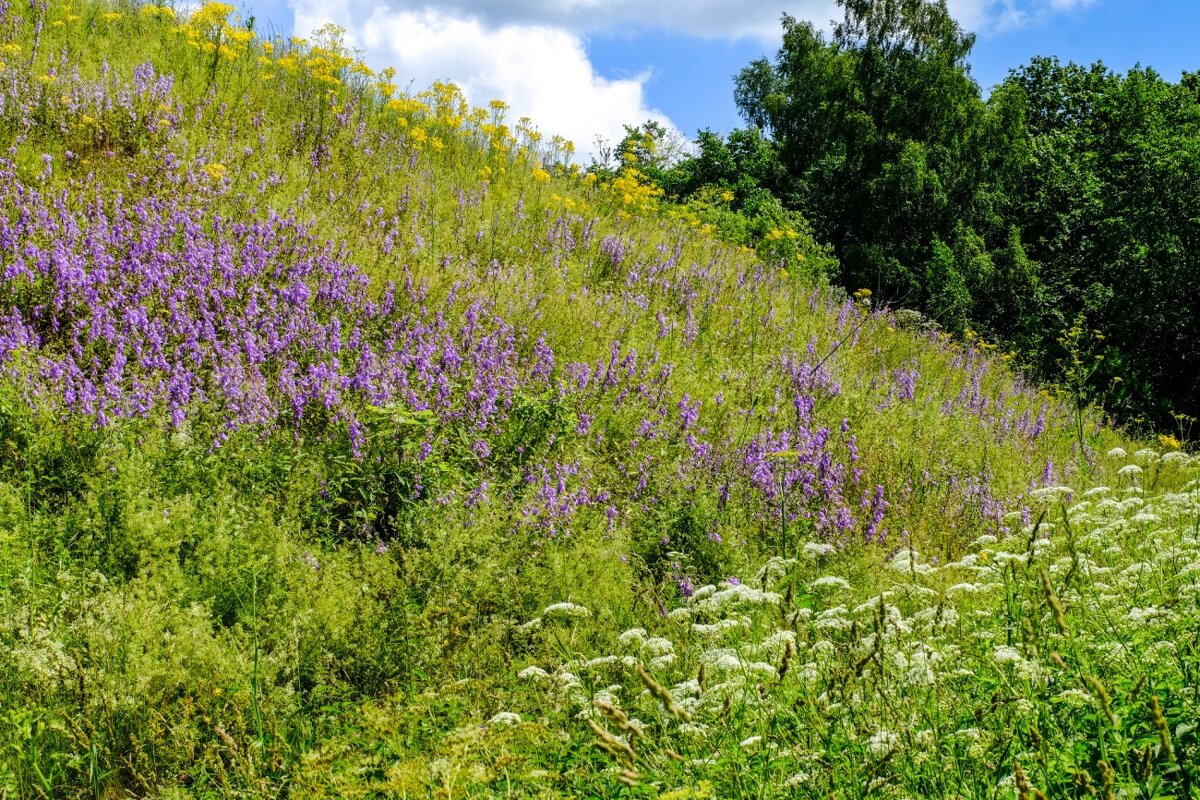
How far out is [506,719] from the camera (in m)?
2.63

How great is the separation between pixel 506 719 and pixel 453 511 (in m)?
1.91

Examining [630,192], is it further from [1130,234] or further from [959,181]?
[959,181]

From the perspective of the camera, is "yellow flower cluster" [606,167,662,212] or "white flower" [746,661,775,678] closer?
"white flower" [746,661,775,678]

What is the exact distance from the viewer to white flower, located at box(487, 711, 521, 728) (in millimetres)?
2569

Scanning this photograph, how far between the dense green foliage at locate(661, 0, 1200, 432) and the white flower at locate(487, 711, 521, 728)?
18251mm

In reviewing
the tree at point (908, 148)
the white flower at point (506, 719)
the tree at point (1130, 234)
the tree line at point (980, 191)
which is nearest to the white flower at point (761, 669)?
the white flower at point (506, 719)

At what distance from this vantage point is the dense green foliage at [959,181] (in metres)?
19.4

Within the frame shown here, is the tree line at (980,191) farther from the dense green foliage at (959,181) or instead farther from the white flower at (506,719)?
the white flower at (506,719)

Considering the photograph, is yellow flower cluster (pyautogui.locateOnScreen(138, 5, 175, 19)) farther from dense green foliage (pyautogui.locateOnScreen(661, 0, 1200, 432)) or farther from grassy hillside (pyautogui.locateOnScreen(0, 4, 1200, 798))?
dense green foliage (pyautogui.locateOnScreen(661, 0, 1200, 432))

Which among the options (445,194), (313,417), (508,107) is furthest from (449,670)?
(508,107)

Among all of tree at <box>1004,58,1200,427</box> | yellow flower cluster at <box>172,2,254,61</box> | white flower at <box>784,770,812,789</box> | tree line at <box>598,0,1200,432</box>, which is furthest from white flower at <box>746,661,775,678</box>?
tree line at <box>598,0,1200,432</box>

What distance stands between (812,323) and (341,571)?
7098 millimetres

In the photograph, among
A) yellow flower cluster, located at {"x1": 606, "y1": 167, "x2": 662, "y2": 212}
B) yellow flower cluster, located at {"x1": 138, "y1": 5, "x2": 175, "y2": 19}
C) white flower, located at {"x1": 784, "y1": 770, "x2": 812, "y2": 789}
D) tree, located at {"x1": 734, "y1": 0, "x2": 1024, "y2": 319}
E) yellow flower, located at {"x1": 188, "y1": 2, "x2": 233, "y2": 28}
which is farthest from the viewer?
tree, located at {"x1": 734, "y1": 0, "x2": 1024, "y2": 319}

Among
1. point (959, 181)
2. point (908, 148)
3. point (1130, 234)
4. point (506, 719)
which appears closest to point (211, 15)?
point (506, 719)
